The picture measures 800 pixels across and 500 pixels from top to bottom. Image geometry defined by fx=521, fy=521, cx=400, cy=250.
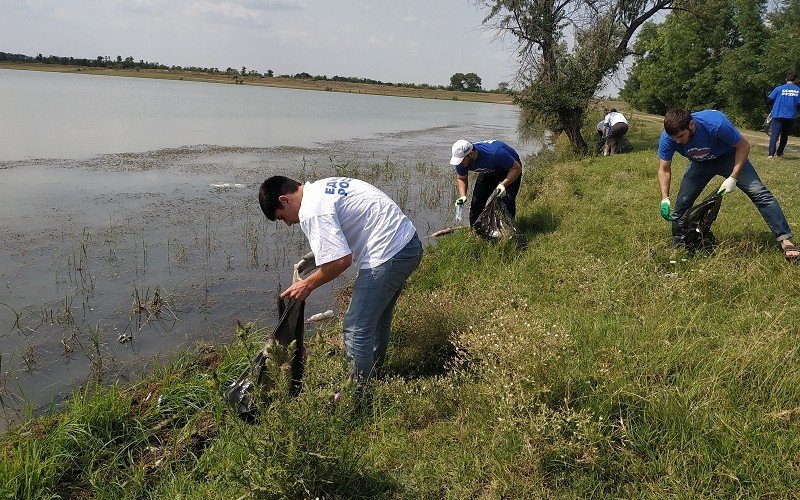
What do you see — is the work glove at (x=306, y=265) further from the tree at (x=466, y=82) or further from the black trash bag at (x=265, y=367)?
the tree at (x=466, y=82)

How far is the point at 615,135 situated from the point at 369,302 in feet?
34.9

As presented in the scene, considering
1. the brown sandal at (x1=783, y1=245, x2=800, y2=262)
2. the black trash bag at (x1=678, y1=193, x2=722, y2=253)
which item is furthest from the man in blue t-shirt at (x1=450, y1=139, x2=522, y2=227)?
the brown sandal at (x1=783, y1=245, x2=800, y2=262)

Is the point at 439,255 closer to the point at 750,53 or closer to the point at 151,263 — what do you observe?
the point at 151,263

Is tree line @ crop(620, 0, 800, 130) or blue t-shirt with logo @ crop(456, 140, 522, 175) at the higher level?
tree line @ crop(620, 0, 800, 130)

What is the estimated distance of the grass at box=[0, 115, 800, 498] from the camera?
224 cm

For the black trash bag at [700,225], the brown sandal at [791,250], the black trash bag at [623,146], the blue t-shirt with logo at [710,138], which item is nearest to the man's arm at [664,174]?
the blue t-shirt with logo at [710,138]

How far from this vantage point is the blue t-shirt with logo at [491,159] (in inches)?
226

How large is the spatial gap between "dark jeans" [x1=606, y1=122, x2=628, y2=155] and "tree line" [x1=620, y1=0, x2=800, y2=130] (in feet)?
15.1

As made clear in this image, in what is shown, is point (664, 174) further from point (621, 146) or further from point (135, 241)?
point (621, 146)

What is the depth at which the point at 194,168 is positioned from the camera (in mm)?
12258

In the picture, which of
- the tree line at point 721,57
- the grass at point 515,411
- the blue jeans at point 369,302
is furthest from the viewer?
the tree line at point 721,57

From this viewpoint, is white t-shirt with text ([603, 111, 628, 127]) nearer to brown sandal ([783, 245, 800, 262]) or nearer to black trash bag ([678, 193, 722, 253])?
black trash bag ([678, 193, 722, 253])

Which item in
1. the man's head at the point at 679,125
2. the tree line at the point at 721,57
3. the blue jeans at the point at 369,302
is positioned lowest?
the blue jeans at the point at 369,302

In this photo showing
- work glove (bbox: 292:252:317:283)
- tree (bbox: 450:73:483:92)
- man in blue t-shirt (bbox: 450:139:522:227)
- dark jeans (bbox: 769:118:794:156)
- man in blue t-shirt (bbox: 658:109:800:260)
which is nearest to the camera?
work glove (bbox: 292:252:317:283)
